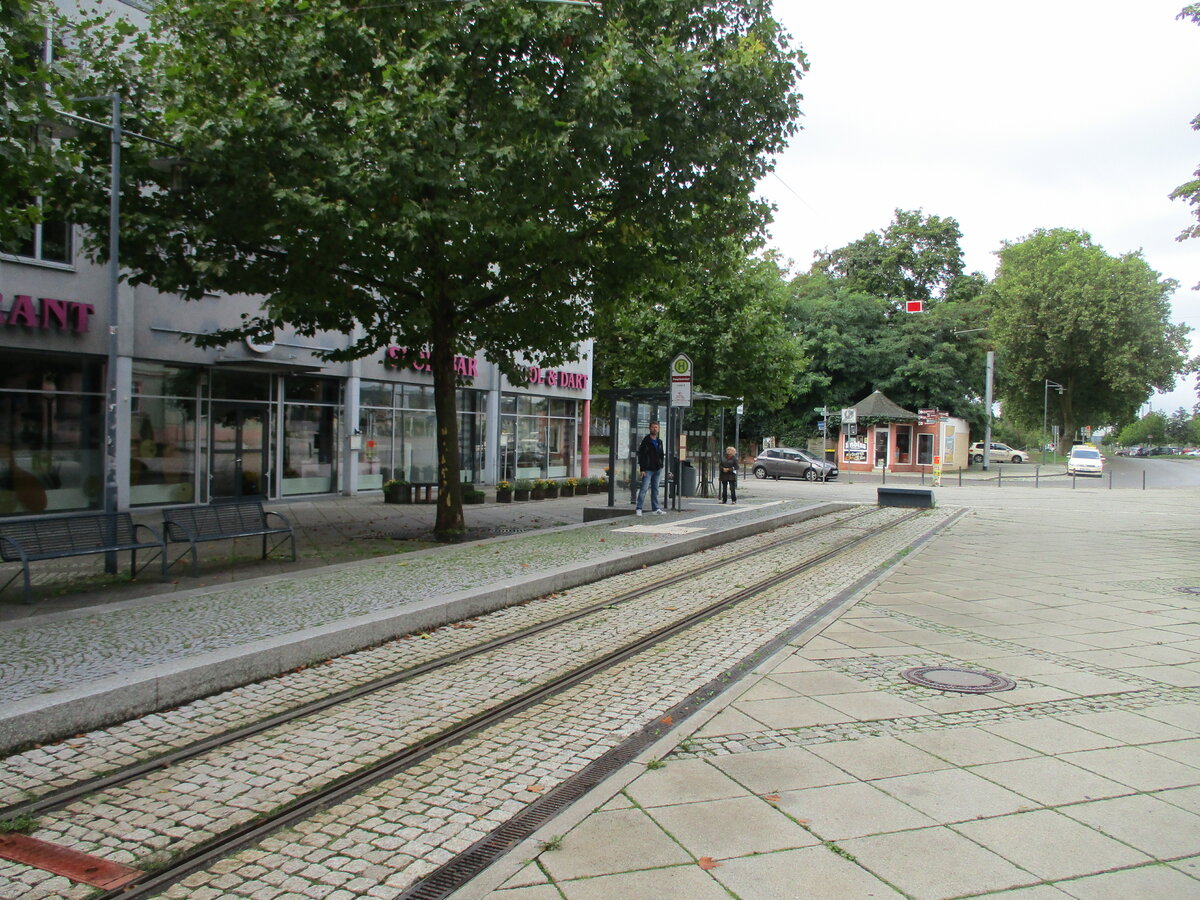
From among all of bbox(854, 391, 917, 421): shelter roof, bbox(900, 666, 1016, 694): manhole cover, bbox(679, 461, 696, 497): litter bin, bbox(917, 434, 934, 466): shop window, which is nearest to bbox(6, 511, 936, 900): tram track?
bbox(900, 666, 1016, 694): manhole cover

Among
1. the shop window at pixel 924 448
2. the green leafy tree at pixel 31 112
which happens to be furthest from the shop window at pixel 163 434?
the shop window at pixel 924 448

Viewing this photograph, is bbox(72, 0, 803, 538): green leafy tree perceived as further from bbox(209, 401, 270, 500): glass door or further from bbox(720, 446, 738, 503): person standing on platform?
bbox(720, 446, 738, 503): person standing on platform

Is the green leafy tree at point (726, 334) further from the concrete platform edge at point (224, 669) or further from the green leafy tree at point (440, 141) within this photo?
the concrete platform edge at point (224, 669)

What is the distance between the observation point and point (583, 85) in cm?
1043

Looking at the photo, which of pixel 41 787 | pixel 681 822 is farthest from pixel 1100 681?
pixel 41 787

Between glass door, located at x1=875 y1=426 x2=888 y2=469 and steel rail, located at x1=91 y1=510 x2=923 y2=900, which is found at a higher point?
glass door, located at x1=875 y1=426 x2=888 y2=469

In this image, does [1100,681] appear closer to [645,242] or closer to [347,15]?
[645,242]

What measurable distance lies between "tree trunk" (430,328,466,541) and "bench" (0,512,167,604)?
446 centimetres

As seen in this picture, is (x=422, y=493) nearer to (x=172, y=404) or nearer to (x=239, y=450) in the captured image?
(x=239, y=450)

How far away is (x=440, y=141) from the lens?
10.2 meters

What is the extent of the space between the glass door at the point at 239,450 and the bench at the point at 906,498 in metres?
15.3

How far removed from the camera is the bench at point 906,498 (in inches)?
906

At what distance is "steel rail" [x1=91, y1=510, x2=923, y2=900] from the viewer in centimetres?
331

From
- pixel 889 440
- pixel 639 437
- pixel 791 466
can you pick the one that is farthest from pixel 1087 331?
pixel 639 437
